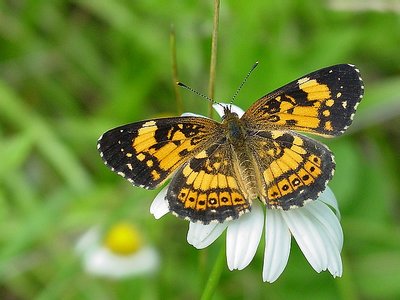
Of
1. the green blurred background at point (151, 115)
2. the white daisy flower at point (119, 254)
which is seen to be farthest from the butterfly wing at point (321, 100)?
the white daisy flower at point (119, 254)

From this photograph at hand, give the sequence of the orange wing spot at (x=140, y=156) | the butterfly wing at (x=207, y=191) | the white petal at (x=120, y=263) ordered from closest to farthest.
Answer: the butterfly wing at (x=207, y=191)
the orange wing spot at (x=140, y=156)
the white petal at (x=120, y=263)

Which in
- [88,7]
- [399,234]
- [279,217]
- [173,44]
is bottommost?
[279,217]

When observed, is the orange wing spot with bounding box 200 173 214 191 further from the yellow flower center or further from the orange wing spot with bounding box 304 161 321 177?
the yellow flower center

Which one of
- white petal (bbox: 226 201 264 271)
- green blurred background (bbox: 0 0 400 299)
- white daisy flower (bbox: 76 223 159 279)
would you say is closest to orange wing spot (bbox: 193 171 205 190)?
white petal (bbox: 226 201 264 271)

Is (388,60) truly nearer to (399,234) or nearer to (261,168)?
(399,234)

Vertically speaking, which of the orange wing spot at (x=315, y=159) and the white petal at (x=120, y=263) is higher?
the white petal at (x=120, y=263)

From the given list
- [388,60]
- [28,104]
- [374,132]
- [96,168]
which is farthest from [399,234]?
[28,104]

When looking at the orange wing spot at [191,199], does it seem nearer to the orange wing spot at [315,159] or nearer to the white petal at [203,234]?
the white petal at [203,234]
